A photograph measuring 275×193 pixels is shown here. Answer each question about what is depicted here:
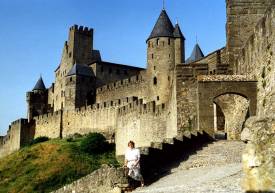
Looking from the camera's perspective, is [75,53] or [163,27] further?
[75,53]

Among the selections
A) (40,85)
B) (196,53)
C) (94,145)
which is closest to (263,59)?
(94,145)

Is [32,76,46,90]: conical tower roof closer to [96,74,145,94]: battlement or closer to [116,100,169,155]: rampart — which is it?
[96,74,145,94]: battlement

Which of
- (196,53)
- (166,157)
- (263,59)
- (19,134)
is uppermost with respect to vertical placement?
(196,53)

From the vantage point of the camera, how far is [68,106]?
191 feet

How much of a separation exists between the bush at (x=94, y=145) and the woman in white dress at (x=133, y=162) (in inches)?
1252

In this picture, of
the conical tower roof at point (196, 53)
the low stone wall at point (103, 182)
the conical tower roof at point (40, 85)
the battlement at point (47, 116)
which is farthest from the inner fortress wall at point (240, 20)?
the conical tower roof at point (40, 85)

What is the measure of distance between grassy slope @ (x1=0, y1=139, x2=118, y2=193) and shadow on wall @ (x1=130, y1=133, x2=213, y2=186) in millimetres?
17872

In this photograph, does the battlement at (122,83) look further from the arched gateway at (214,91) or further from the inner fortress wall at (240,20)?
the arched gateway at (214,91)

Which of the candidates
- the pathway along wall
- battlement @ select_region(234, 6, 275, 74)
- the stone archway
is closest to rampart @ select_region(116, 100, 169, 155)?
the stone archway

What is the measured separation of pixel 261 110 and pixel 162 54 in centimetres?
3060

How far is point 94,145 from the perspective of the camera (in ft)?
146

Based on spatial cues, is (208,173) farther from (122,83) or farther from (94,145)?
(122,83)

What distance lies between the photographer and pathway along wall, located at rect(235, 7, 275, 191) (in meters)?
4.98

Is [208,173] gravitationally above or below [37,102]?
below
